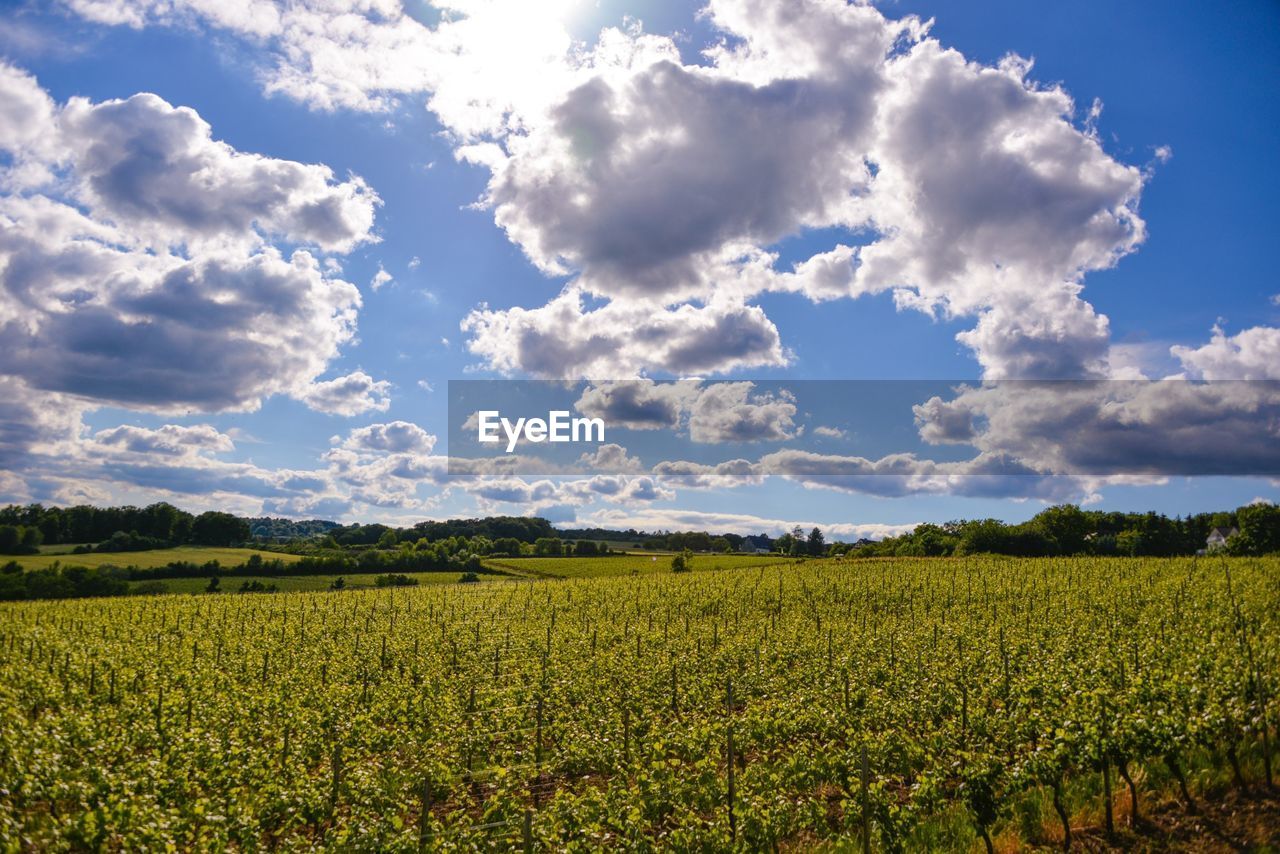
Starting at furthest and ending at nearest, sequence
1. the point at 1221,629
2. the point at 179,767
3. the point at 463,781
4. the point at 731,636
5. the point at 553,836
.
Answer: the point at 731,636 < the point at 1221,629 < the point at 463,781 < the point at 179,767 < the point at 553,836

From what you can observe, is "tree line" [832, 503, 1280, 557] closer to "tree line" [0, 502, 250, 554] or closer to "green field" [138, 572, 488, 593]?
"green field" [138, 572, 488, 593]

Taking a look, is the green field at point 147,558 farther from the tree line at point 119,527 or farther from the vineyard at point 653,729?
the vineyard at point 653,729

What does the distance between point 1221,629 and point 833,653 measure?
41.8 feet

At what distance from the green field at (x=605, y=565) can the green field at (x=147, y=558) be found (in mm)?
32291

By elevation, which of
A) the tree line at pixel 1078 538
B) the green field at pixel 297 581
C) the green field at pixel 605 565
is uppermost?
the tree line at pixel 1078 538

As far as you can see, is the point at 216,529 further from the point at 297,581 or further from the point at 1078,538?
the point at 1078,538

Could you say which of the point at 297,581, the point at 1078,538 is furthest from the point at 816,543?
the point at 297,581

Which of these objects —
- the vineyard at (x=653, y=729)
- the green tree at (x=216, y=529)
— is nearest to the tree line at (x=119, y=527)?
the green tree at (x=216, y=529)

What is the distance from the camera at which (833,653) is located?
23.3m

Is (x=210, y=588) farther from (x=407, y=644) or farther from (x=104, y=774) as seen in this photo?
(x=104, y=774)

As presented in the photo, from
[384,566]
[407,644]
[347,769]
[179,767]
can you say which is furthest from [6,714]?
[384,566]

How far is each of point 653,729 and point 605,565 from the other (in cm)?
6816

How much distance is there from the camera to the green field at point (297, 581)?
72.7 m

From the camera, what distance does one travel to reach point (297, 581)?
3068 inches
